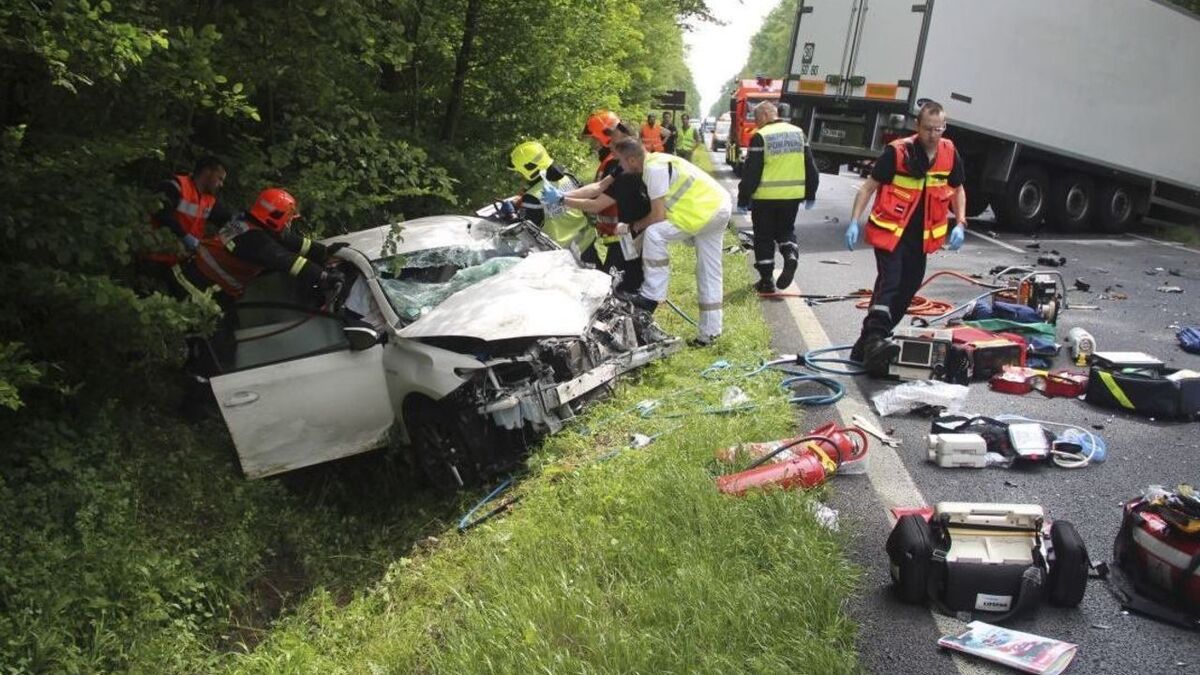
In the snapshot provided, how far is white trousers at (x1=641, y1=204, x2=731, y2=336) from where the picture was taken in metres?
6.47

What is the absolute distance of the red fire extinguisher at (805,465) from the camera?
3820 millimetres

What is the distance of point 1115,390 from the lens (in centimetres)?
496

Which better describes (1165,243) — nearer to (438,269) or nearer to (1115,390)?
(1115,390)

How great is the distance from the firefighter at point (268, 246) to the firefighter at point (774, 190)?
14.0 ft

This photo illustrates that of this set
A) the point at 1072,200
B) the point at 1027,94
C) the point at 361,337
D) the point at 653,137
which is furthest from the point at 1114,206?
the point at 361,337

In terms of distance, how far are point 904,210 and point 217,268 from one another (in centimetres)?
439

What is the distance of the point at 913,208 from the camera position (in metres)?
5.80

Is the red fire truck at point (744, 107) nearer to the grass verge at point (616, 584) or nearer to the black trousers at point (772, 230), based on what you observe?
the black trousers at point (772, 230)

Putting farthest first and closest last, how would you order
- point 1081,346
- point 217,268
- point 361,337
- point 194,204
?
1. point 1081,346
2. point 217,268
3. point 194,204
4. point 361,337

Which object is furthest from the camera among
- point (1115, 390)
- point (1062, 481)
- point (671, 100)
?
point (671, 100)

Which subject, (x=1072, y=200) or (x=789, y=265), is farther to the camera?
(x=1072, y=200)

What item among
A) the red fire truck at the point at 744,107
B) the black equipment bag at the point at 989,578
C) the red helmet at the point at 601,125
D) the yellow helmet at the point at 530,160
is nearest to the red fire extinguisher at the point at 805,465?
the black equipment bag at the point at 989,578

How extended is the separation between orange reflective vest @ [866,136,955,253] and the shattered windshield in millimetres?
2410

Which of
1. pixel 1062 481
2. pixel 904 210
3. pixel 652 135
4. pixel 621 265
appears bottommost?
pixel 1062 481
